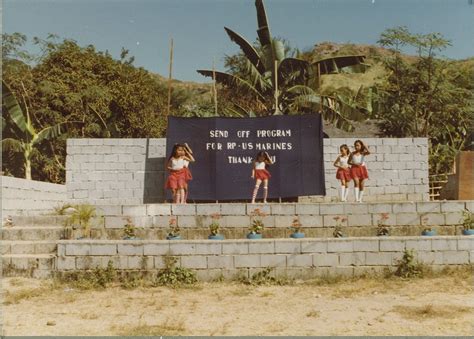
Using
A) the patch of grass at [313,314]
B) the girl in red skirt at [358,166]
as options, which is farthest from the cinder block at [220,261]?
the girl in red skirt at [358,166]

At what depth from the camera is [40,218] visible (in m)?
9.45

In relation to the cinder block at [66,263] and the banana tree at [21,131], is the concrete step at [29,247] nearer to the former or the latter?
the cinder block at [66,263]

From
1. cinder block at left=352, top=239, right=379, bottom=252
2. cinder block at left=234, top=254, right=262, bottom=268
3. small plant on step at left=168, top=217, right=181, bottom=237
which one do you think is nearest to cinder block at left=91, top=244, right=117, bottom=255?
small plant on step at left=168, top=217, right=181, bottom=237

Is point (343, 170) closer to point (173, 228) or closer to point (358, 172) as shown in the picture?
point (358, 172)

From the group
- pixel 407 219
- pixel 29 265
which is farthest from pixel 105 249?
pixel 407 219

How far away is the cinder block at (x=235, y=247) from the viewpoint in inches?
308

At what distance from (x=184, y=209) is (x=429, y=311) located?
4897mm

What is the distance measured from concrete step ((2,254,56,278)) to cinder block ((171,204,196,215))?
93.7 inches

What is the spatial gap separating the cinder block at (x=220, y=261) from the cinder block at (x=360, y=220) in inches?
104

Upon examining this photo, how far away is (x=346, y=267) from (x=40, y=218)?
5880mm

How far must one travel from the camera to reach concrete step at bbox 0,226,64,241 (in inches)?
349

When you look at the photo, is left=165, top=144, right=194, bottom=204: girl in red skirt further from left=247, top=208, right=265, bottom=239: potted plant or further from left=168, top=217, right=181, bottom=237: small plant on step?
left=247, top=208, right=265, bottom=239: potted plant

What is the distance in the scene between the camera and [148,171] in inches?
500

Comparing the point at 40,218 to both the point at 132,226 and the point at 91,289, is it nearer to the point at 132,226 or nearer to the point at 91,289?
the point at 132,226
